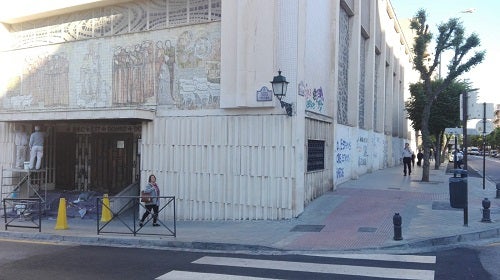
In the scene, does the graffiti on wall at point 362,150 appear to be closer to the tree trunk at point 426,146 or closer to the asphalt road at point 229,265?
the tree trunk at point 426,146

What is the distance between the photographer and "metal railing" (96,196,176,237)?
1126 cm

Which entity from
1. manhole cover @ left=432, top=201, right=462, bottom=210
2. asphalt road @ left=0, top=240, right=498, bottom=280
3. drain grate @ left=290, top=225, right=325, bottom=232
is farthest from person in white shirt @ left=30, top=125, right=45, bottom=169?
manhole cover @ left=432, top=201, right=462, bottom=210

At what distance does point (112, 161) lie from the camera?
17828 mm

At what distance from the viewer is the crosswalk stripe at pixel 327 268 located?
7055 millimetres

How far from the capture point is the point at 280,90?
11781mm

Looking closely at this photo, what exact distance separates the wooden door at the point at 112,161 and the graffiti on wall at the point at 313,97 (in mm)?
6956

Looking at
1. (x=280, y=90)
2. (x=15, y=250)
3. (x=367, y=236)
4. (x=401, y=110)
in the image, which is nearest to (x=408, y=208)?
(x=367, y=236)

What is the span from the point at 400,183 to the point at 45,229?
44.4 feet

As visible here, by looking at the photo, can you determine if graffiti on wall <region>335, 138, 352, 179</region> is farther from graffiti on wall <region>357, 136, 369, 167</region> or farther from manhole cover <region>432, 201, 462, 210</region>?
manhole cover <region>432, 201, 462, 210</region>

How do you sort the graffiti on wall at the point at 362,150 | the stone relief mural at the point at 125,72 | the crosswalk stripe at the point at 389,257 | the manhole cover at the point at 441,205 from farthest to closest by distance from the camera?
the graffiti on wall at the point at 362,150
the stone relief mural at the point at 125,72
the manhole cover at the point at 441,205
the crosswalk stripe at the point at 389,257

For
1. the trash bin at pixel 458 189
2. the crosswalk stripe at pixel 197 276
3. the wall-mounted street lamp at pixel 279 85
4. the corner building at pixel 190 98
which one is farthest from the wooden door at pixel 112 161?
the trash bin at pixel 458 189

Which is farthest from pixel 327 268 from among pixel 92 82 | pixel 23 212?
pixel 92 82

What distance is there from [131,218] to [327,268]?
926cm

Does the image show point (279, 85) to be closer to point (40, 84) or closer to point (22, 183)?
point (40, 84)
